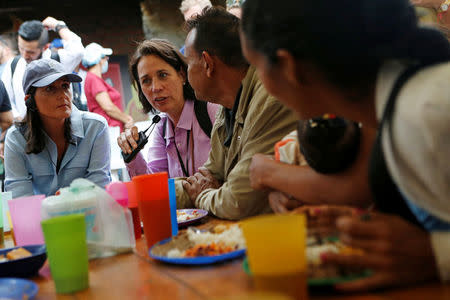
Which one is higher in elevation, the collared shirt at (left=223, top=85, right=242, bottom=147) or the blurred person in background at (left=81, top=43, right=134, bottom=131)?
the blurred person in background at (left=81, top=43, right=134, bottom=131)

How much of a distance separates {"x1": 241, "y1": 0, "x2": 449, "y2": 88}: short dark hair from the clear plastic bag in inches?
29.3

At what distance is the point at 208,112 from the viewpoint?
9.53 feet

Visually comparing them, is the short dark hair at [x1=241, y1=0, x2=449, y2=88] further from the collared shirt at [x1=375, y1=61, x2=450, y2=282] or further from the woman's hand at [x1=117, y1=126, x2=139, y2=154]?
the woman's hand at [x1=117, y1=126, x2=139, y2=154]

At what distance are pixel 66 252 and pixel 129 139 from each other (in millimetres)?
1613

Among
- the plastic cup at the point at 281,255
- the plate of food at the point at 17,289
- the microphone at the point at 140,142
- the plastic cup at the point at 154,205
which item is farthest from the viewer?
the microphone at the point at 140,142

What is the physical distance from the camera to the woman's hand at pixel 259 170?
1489 millimetres

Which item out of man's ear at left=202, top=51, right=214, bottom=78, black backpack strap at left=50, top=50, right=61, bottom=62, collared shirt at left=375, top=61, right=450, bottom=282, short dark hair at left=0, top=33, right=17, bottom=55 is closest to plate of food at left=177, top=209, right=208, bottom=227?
man's ear at left=202, top=51, right=214, bottom=78

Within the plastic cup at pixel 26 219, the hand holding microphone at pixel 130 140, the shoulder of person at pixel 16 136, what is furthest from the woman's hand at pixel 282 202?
the shoulder of person at pixel 16 136

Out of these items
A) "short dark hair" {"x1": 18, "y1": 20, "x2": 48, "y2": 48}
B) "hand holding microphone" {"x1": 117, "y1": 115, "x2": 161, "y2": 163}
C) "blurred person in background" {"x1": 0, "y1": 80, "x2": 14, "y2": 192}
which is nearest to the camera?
"hand holding microphone" {"x1": 117, "y1": 115, "x2": 161, "y2": 163}

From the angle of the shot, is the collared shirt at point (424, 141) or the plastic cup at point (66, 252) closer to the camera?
the collared shirt at point (424, 141)

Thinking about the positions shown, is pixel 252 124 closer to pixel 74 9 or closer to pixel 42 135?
pixel 42 135

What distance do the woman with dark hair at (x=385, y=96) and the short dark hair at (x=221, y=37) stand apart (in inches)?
41.8

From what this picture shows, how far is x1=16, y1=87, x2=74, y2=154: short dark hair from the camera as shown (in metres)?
2.88

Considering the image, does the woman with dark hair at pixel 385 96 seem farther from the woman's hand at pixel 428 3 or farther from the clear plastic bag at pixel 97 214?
the woman's hand at pixel 428 3
